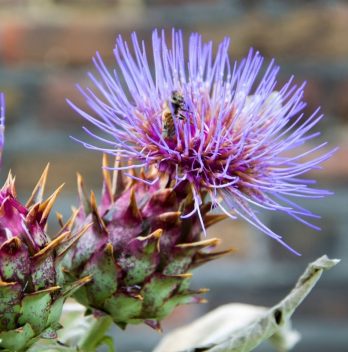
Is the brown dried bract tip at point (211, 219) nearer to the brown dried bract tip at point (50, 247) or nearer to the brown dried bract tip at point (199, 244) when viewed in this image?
the brown dried bract tip at point (199, 244)

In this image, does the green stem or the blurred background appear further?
the blurred background

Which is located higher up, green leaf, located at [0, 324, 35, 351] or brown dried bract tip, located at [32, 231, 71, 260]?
brown dried bract tip, located at [32, 231, 71, 260]

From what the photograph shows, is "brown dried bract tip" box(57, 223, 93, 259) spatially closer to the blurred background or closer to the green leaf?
the green leaf

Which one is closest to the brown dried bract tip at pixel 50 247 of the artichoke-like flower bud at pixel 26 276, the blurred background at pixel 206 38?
the artichoke-like flower bud at pixel 26 276

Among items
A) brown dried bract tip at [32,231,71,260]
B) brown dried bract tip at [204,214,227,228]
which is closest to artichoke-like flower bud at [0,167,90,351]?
brown dried bract tip at [32,231,71,260]

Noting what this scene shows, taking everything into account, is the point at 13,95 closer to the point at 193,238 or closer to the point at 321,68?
the point at 321,68

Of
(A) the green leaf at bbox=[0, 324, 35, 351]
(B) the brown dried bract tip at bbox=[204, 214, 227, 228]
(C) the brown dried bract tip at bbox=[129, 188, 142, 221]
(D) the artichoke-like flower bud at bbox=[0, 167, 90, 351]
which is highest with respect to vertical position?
(C) the brown dried bract tip at bbox=[129, 188, 142, 221]
